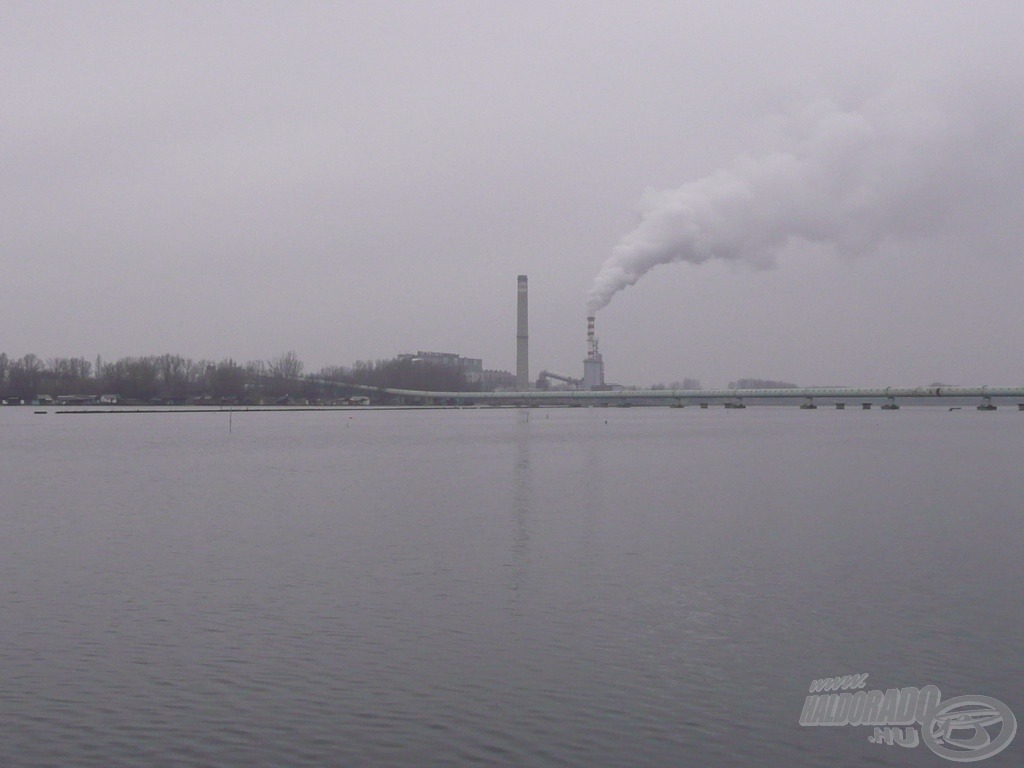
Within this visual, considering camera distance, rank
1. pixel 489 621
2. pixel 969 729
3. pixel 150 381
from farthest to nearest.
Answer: pixel 150 381, pixel 489 621, pixel 969 729

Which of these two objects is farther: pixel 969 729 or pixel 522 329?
pixel 522 329

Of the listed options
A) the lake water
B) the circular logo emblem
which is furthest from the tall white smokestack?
the circular logo emblem

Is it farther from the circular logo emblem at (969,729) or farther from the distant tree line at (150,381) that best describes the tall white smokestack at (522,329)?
the circular logo emblem at (969,729)

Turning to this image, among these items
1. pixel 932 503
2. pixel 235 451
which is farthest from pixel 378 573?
pixel 235 451

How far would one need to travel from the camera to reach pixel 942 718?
10781 millimetres

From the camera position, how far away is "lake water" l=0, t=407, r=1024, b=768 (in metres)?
10.3

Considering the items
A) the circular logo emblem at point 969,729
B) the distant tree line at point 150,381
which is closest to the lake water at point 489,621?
the circular logo emblem at point 969,729

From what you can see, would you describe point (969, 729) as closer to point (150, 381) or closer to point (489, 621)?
point (489, 621)

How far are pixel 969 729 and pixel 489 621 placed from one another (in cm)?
646

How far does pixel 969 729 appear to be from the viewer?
1052cm

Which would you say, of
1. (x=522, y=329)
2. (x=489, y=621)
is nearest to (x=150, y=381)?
(x=522, y=329)

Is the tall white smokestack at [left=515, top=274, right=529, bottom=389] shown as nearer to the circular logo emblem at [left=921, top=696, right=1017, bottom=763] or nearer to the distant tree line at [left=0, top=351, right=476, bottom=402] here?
the distant tree line at [left=0, top=351, right=476, bottom=402]

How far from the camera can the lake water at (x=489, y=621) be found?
1028 cm

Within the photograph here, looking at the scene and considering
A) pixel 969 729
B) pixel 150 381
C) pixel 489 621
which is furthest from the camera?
pixel 150 381
